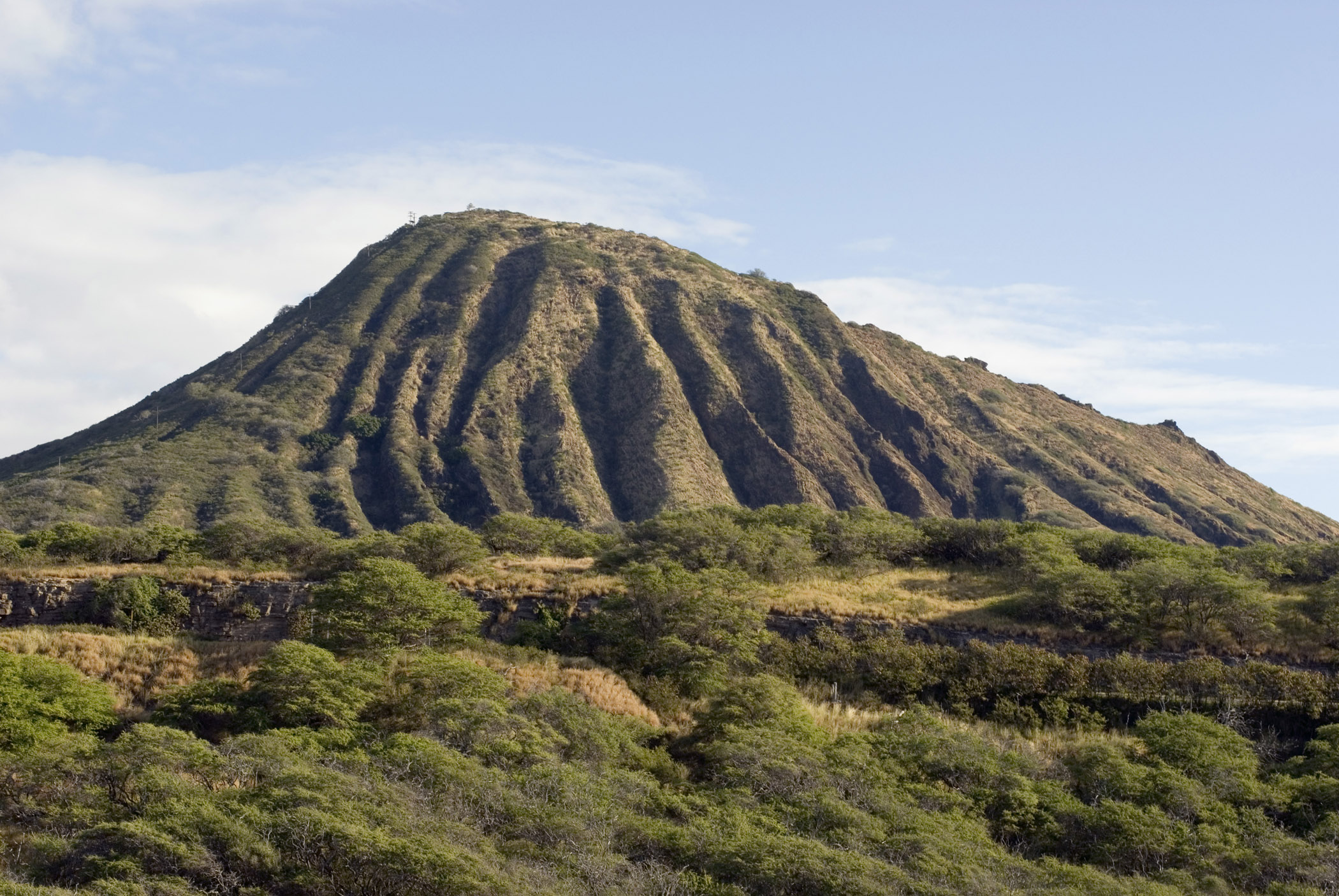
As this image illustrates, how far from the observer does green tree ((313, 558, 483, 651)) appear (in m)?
37.6

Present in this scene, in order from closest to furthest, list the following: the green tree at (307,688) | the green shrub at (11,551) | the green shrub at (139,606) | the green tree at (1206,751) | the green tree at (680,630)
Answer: the green tree at (1206,751)
the green tree at (307,688)
the green tree at (680,630)
the green shrub at (139,606)
the green shrub at (11,551)

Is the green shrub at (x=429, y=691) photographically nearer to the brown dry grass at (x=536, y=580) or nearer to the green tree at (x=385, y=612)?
the green tree at (x=385, y=612)

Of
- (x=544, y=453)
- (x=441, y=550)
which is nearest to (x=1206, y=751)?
(x=441, y=550)

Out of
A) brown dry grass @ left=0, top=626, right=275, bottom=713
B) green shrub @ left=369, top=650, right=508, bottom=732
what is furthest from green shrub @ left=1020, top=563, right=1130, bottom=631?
brown dry grass @ left=0, top=626, right=275, bottom=713

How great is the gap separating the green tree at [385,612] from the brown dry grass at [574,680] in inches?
49.8

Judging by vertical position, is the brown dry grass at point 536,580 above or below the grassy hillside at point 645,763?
above

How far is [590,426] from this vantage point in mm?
112812

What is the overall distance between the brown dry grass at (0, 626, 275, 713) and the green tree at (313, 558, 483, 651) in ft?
7.23

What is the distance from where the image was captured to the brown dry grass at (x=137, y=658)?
34656 mm

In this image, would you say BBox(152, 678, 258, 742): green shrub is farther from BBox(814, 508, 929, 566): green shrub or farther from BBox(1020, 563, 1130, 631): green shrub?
BBox(814, 508, 929, 566): green shrub

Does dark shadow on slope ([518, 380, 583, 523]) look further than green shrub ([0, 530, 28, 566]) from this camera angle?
Yes

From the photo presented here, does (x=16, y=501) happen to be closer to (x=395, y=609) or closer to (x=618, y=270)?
(x=395, y=609)

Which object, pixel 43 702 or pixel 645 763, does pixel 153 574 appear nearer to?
pixel 43 702

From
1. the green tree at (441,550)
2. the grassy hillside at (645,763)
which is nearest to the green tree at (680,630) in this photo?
the grassy hillside at (645,763)
